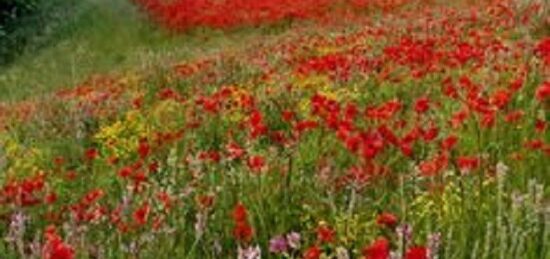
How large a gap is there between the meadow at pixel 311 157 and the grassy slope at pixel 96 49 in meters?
7.31

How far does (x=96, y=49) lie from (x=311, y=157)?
1930cm

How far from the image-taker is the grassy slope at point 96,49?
19484 mm

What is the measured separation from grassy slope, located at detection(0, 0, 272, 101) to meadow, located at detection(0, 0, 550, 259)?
7.31 metres

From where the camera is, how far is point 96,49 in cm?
2381

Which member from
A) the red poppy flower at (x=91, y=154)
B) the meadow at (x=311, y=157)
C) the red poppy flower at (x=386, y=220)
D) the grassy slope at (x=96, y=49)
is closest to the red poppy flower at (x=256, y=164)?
the meadow at (x=311, y=157)

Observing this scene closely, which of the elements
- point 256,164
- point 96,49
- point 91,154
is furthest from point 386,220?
point 96,49

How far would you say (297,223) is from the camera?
4125 millimetres

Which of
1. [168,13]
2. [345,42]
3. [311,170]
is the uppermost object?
[311,170]

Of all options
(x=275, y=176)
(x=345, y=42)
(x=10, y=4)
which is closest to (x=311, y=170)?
(x=275, y=176)

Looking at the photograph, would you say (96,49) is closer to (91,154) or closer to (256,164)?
(91,154)

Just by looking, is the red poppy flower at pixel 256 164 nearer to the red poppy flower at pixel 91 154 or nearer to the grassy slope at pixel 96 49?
the red poppy flower at pixel 91 154

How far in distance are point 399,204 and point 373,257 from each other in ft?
5.05

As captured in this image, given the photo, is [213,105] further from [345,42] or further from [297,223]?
[345,42]

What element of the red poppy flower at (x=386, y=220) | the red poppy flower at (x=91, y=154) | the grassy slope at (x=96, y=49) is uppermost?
the red poppy flower at (x=386, y=220)
